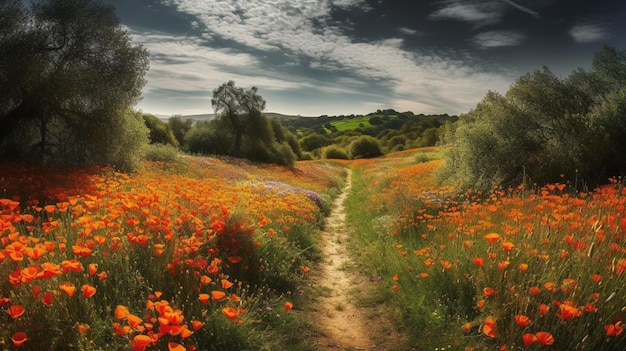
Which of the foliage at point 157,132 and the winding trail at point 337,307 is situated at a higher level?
the foliage at point 157,132

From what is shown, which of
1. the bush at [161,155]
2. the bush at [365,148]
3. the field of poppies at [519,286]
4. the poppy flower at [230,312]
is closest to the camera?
the poppy flower at [230,312]

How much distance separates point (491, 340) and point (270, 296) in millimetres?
3453

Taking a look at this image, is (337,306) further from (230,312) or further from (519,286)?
(230,312)

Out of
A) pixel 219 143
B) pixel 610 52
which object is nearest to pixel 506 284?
pixel 610 52

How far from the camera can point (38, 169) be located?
11508 mm

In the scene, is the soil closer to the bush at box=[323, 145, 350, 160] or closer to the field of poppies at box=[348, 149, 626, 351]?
the field of poppies at box=[348, 149, 626, 351]

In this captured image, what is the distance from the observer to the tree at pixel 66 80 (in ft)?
39.2

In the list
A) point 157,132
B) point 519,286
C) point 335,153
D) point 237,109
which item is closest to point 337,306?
point 519,286

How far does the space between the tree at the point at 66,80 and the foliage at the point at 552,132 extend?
1414cm

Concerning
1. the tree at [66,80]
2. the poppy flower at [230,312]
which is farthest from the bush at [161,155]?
the poppy flower at [230,312]

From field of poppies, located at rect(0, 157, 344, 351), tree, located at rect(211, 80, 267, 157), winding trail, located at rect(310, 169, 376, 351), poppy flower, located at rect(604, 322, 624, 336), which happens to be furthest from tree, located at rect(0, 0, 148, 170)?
tree, located at rect(211, 80, 267, 157)

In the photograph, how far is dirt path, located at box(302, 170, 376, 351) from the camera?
5320mm

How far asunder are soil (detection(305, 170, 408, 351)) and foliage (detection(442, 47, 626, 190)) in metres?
7.05

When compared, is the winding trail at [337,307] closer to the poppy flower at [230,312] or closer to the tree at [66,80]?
the poppy flower at [230,312]
